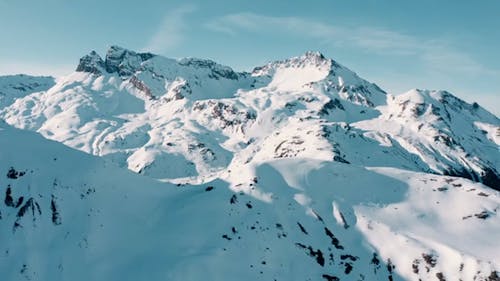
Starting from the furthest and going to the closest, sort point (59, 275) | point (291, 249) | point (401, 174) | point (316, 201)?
point (401, 174), point (316, 201), point (291, 249), point (59, 275)

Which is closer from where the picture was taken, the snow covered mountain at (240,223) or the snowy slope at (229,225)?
the snowy slope at (229,225)

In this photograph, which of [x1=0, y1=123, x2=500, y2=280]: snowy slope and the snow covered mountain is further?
the snow covered mountain

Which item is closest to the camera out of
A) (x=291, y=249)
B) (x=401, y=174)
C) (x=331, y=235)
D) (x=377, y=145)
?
(x=291, y=249)

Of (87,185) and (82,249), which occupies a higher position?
(87,185)

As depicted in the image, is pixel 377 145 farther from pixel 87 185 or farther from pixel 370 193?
pixel 87 185

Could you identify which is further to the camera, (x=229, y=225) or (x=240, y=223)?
(x=240, y=223)

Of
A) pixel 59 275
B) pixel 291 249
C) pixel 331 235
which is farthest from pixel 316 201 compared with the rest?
pixel 59 275

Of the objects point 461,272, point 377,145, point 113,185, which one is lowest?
point 377,145

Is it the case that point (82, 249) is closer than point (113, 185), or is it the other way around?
point (82, 249)
